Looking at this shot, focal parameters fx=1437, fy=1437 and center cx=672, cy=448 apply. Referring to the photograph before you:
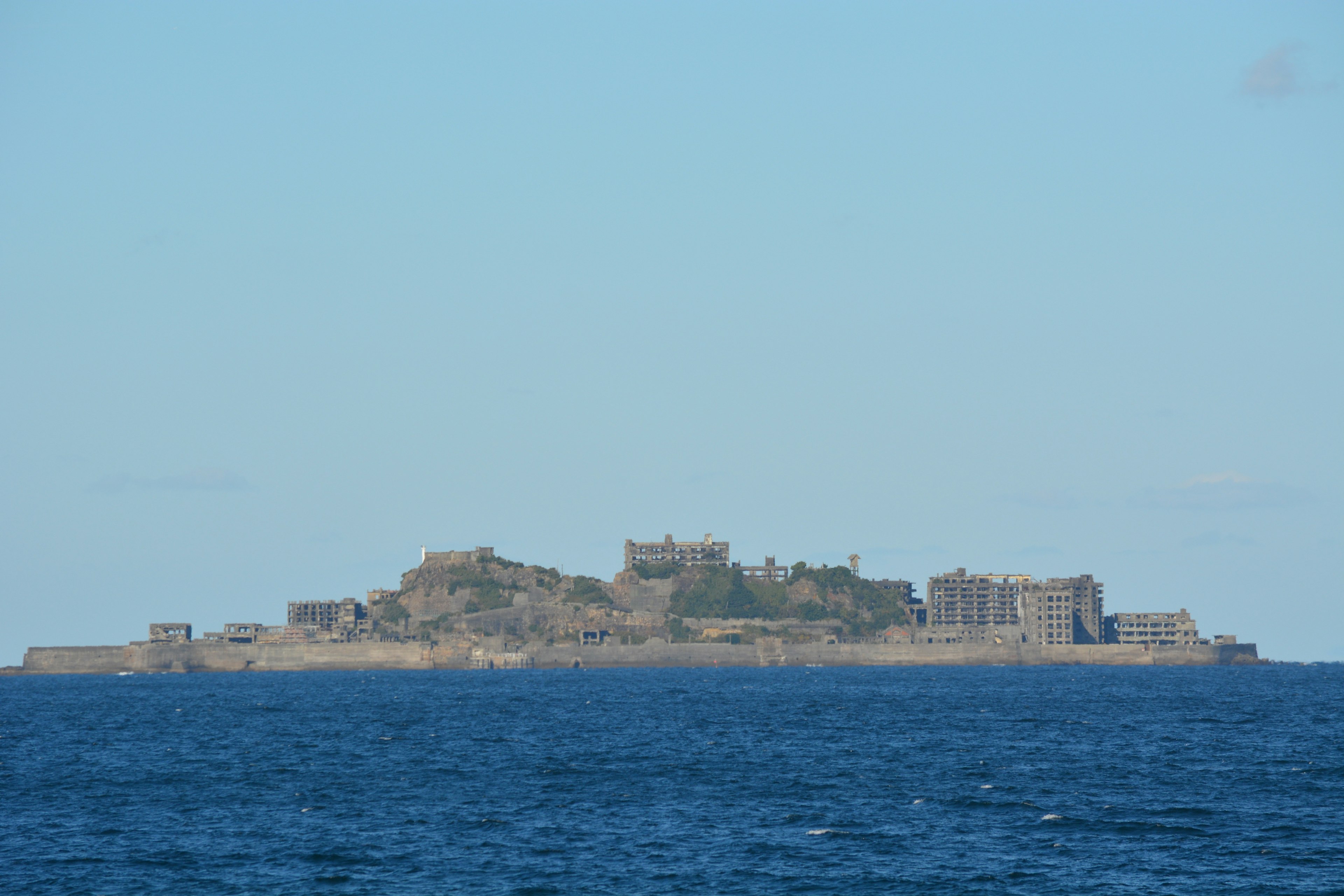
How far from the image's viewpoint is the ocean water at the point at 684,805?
5147cm

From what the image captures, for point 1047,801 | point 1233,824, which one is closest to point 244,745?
point 1047,801

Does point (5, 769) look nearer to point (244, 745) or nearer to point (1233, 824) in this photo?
point (244, 745)

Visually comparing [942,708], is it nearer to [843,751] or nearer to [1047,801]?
[843,751]

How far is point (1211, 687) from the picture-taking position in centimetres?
18675

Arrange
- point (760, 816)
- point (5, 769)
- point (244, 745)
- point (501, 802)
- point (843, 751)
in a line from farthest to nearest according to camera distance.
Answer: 1. point (244, 745)
2. point (843, 751)
3. point (5, 769)
4. point (501, 802)
5. point (760, 816)

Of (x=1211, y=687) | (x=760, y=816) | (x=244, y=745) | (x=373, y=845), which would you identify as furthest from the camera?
(x=1211, y=687)

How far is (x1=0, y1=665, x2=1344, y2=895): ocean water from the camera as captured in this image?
51469mm

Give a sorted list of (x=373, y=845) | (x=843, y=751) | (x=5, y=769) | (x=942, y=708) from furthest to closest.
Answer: (x=942, y=708) < (x=843, y=751) < (x=5, y=769) < (x=373, y=845)

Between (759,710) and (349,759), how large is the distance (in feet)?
173

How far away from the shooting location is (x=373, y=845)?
188 feet

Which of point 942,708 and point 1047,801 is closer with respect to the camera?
point 1047,801

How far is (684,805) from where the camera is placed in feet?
224

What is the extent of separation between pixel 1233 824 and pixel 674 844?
24.0 meters

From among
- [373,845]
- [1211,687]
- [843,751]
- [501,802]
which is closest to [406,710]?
[843,751]
